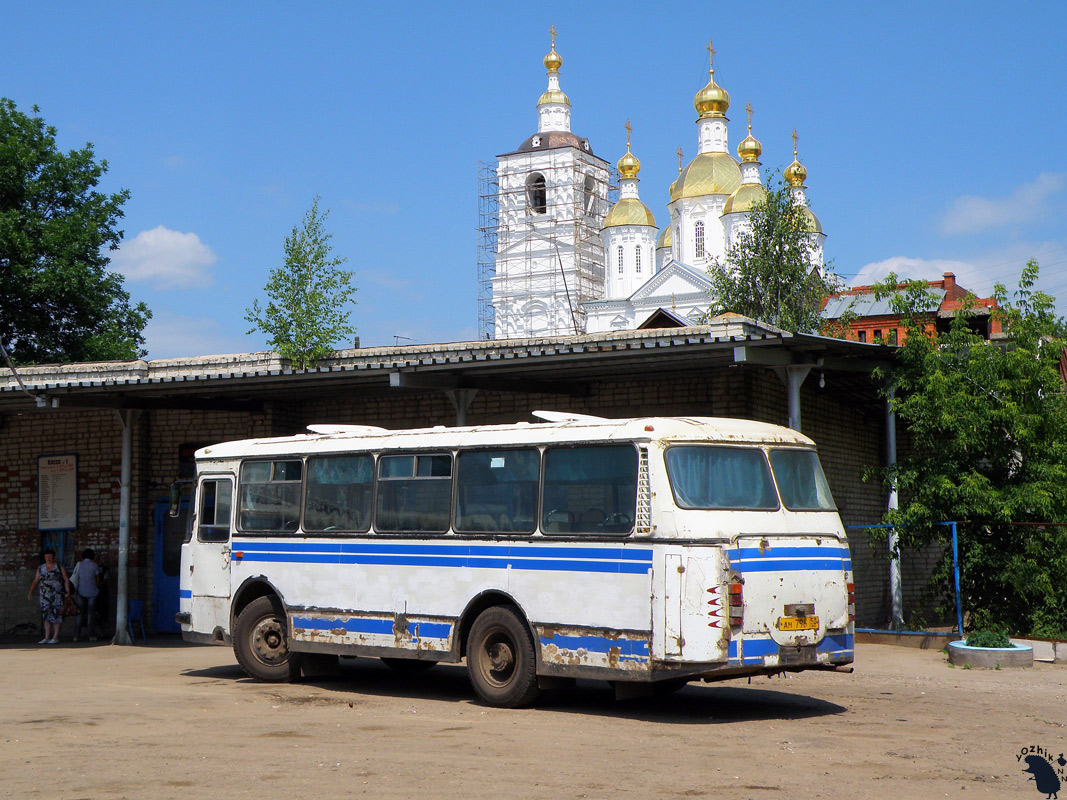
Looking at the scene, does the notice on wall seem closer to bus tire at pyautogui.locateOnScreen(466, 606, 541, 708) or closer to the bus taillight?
bus tire at pyautogui.locateOnScreen(466, 606, 541, 708)

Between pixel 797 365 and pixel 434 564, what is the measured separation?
5939mm

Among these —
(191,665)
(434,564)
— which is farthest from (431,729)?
(191,665)

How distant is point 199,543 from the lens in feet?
45.9

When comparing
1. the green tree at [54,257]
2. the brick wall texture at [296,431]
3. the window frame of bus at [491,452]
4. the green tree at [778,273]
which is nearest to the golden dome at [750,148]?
the green tree at [778,273]

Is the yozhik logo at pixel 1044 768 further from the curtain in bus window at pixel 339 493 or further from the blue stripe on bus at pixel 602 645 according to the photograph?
the curtain in bus window at pixel 339 493

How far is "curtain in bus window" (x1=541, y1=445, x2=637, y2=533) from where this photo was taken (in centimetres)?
1030

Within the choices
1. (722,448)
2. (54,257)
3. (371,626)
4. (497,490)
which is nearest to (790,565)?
(722,448)

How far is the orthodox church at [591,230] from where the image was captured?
78125mm

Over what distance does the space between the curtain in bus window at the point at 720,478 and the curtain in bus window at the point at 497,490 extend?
1444mm

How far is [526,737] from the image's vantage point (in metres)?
9.39

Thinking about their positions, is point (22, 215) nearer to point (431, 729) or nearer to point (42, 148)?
point (42, 148)

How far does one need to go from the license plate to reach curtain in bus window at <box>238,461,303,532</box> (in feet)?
17.5

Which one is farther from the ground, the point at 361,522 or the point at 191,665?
the point at 361,522

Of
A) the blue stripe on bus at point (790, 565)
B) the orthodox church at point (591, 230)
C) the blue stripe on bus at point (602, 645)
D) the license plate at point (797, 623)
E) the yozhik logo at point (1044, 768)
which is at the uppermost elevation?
the orthodox church at point (591, 230)
